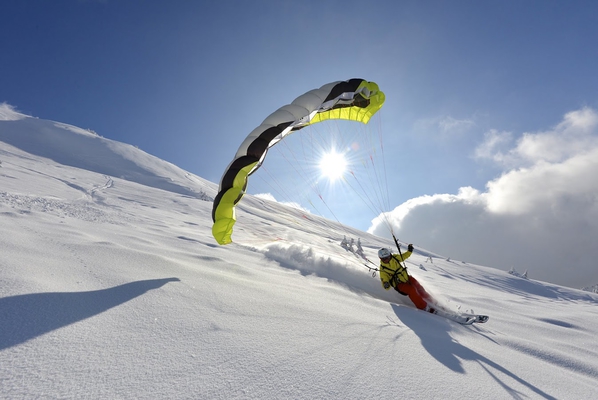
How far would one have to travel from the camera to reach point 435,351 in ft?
10.2

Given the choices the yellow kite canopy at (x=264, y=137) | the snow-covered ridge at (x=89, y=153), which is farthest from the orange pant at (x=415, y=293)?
the snow-covered ridge at (x=89, y=153)

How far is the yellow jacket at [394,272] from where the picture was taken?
6.55 metres

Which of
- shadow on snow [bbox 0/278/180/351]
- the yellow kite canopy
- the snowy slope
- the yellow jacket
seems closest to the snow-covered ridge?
the yellow kite canopy

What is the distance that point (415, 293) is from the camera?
20.5 ft

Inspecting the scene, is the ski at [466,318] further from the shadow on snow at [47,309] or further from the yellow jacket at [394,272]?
the shadow on snow at [47,309]

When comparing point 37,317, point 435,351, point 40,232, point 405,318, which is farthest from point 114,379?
point 40,232

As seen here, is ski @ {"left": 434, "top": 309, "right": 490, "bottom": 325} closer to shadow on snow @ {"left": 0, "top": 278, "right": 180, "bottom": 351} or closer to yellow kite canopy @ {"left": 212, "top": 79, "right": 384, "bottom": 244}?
yellow kite canopy @ {"left": 212, "top": 79, "right": 384, "bottom": 244}

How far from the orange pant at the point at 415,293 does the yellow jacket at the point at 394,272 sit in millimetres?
113

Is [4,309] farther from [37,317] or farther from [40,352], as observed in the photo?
[40,352]

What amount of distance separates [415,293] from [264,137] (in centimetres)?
547

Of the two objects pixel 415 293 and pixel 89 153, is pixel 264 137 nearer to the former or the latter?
pixel 415 293

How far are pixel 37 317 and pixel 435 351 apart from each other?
3.99 m

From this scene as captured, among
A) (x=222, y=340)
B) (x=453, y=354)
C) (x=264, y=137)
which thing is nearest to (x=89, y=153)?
(x=264, y=137)

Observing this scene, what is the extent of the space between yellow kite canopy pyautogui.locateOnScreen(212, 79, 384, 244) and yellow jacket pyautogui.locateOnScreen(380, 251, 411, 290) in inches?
162
